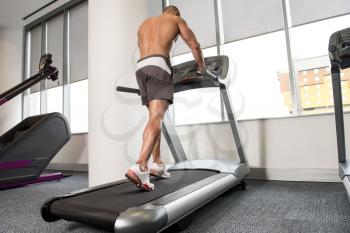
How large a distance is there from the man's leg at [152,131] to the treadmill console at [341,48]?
1.35m

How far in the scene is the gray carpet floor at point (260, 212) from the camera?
1.36 m

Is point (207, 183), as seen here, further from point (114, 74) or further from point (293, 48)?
point (293, 48)

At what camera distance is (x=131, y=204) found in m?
1.32

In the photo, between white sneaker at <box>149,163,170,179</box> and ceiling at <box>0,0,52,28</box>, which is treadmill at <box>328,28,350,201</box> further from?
ceiling at <box>0,0,52,28</box>

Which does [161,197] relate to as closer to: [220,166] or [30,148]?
[220,166]

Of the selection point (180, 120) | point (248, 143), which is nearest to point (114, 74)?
point (180, 120)

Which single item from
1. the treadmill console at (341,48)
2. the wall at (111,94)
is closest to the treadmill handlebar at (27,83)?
the wall at (111,94)

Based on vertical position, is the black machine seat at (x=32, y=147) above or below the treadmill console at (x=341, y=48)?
below

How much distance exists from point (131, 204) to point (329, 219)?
3.79 ft

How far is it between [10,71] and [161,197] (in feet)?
18.8

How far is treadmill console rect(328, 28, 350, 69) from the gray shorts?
1.28 metres

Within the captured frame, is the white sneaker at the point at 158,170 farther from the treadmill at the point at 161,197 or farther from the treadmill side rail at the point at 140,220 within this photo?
the treadmill side rail at the point at 140,220

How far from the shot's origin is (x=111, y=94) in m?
2.60

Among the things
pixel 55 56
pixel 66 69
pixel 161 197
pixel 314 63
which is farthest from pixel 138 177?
pixel 55 56
